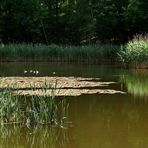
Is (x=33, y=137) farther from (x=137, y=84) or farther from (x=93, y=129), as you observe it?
(x=137, y=84)

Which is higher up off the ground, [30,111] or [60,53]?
[60,53]

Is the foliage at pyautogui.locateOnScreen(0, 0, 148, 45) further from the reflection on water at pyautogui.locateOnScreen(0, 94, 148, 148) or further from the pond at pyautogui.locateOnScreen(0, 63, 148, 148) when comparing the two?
the reflection on water at pyautogui.locateOnScreen(0, 94, 148, 148)

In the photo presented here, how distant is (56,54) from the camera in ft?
96.3

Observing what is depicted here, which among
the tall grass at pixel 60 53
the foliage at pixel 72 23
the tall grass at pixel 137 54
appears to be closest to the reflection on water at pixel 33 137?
the tall grass at pixel 137 54

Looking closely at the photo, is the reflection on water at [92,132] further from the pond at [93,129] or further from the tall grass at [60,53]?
the tall grass at [60,53]

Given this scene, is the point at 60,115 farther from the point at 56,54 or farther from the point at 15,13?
the point at 15,13

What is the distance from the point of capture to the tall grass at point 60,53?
28344mm

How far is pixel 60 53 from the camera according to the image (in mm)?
29203

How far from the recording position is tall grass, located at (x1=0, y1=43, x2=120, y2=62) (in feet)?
93.0

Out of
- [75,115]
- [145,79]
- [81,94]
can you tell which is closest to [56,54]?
[145,79]

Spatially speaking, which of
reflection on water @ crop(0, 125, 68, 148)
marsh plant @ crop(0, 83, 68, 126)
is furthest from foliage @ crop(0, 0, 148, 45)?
reflection on water @ crop(0, 125, 68, 148)

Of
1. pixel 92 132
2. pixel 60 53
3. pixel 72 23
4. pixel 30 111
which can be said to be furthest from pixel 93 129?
pixel 72 23

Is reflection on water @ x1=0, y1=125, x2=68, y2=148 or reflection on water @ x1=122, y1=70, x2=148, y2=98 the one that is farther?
reflection on water @ x1=122, y1=70, x2=148, y2=98

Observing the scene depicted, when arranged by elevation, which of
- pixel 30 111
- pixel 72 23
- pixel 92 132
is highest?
pixel 72 23
